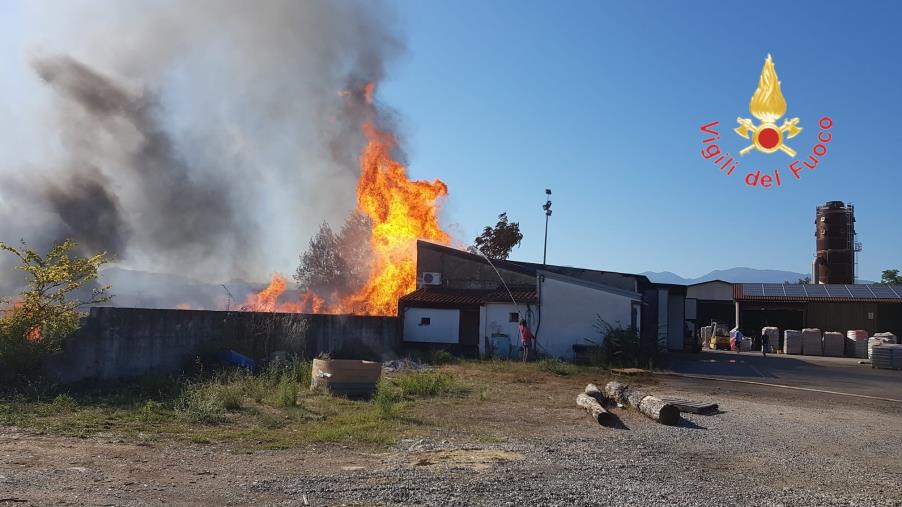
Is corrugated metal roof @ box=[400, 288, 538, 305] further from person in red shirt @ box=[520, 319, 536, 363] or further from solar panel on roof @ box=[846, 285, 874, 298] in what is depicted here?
solar panel on roof @ box=[846, 285, 874, 298]

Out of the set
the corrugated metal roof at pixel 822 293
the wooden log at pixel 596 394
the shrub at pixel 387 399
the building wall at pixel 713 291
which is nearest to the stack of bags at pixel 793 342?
the corrugated metal roof at pixel 822 293

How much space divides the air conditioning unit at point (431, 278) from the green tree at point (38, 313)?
1737cm

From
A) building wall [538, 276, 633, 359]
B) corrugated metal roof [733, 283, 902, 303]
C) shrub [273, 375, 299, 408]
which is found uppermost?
corrugated metal roof [733, 283, 902, 303]

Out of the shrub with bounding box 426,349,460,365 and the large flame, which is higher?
the large flame

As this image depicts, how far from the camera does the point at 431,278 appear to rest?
1206 inches

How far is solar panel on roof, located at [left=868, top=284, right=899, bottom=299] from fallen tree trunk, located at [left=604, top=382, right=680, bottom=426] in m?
32.0

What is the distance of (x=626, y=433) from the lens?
11.3m

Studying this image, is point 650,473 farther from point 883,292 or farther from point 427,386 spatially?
point 883,292

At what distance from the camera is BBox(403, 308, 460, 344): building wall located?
28.1 meters

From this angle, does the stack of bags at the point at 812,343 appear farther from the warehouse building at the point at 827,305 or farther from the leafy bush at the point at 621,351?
the leafy bush at the point at 621,351

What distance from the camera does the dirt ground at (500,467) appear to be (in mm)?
6910

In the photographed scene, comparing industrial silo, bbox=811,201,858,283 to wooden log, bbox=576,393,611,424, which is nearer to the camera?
wooden log, bbox=576,393,611,424

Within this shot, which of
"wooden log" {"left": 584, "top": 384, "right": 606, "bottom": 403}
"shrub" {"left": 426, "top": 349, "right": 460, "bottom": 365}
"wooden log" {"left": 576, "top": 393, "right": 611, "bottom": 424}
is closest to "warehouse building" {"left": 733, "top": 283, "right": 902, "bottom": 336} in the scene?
"shrub" {"left": 426, "top": 349, "right": 460, "bottom": 365}

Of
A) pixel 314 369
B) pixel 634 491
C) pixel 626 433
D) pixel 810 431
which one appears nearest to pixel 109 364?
pixel 314 369
